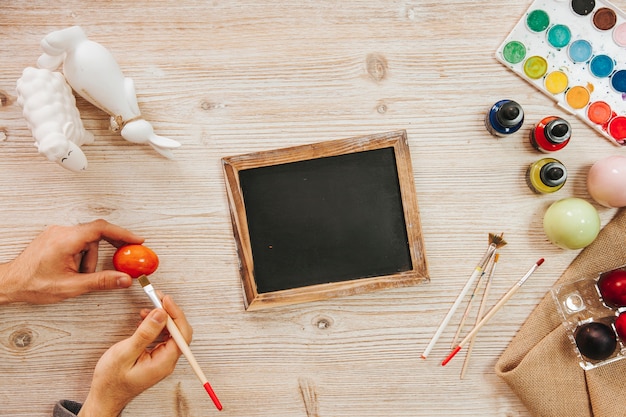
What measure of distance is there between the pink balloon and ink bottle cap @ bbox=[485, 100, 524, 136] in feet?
0.67

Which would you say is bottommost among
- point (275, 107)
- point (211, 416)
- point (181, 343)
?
point (211, 416)

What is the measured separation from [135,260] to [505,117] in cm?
85

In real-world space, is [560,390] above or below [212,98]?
below

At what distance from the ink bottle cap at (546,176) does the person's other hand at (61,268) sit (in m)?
0.90

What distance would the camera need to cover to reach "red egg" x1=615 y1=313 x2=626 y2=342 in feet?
3.43

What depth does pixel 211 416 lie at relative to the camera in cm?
115

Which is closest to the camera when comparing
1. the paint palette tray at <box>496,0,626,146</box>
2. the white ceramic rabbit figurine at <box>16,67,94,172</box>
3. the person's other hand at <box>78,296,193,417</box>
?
the white ceramic rabbit figurine at <box>16,67,94,172</box>

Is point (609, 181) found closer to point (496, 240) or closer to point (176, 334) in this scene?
point (496, 240)

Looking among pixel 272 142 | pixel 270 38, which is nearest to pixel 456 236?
pixel 272 142

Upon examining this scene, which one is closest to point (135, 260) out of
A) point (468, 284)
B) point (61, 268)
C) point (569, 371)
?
point (61, 268)

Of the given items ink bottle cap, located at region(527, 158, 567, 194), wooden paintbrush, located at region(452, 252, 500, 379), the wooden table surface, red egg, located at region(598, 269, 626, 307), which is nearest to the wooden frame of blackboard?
the wooden table surface

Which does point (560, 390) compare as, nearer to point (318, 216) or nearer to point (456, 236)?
point (456, 236)

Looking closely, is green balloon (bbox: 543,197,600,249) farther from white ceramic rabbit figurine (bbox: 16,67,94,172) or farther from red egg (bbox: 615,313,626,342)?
white ceramic rabbit figurine (bbox: 16,67,94,172)

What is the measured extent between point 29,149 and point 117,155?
8.1 inches
